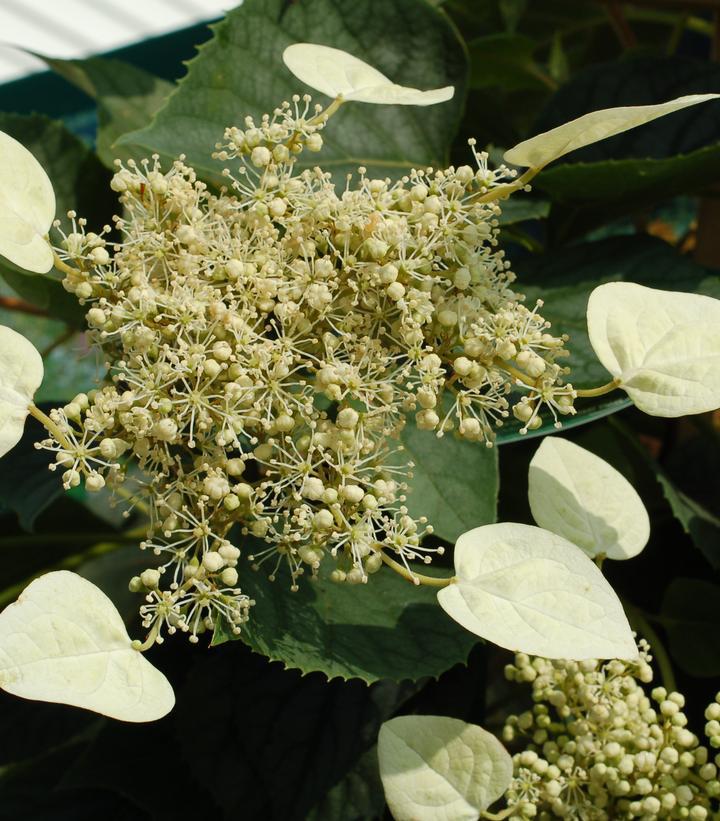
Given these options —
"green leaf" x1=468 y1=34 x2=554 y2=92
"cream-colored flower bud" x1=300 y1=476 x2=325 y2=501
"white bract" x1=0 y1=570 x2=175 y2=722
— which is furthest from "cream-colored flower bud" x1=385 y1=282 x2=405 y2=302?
"green leaf" x1=468 y1=34 x2=554 y2=92

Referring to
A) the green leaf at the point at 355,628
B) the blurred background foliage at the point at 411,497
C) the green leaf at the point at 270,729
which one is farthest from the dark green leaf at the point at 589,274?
the green leaf at the point at 270,729

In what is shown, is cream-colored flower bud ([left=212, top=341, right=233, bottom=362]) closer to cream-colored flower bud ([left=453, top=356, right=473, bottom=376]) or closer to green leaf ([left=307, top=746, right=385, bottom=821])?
cream-colored flower bud ([left=453, top=356, right=473, bottom=376])

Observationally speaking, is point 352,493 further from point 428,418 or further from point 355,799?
point 355,799

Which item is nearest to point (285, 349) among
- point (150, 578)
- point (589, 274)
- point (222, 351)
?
point (222, 351)

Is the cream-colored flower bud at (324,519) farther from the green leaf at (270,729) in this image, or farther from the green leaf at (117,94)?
the green leaf at (117,94)

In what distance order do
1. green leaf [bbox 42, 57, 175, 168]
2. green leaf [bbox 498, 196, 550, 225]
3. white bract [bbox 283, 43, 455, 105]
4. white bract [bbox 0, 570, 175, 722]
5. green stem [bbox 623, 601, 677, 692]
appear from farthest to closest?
1. green leaf [bbox 42, 57, 175, 168]
2. green leaf [bbox 498, 196, 550, 225]
3. green stem [bbox 623, 601, 677, 692]
4. white bract [bbox 283, 43, 455, 105]
5. white bract [bbox 0, 570, 175, 722]

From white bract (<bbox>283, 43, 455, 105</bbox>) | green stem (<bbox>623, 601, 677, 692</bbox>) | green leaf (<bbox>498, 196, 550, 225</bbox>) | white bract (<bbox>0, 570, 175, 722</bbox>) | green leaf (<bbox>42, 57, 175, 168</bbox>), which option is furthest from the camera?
green leaf (<bbox>42, 57, 175, 168</bbox>)

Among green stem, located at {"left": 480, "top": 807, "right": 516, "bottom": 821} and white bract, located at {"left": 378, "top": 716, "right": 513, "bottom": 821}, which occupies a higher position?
white bract, located at {"left": 378, "top": 716, "right": 513, "bottom": 821}
